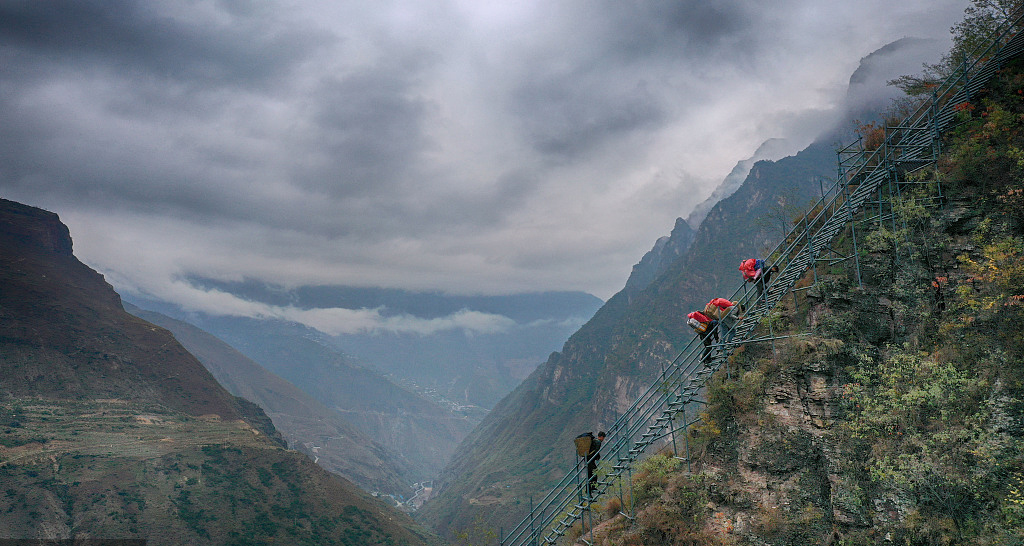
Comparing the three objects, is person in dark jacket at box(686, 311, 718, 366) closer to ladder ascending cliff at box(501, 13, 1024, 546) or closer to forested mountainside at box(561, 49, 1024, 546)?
ladder ascending cliff at box(501, 13, 1024, 546)

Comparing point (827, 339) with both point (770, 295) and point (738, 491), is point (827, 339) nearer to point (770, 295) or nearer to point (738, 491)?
point (770, 295)

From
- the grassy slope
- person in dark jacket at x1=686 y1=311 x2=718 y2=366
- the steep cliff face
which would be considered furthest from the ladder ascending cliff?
the steep cliff face

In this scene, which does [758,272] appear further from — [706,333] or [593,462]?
[593,462]

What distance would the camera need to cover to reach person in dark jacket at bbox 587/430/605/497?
16.8 metres

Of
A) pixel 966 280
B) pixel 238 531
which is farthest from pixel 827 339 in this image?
pixel 238 531

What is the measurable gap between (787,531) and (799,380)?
4096mm

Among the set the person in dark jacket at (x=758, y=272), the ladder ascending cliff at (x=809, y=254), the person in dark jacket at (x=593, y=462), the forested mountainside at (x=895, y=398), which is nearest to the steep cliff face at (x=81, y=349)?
the person in dark jacket at (x=593, y=462)

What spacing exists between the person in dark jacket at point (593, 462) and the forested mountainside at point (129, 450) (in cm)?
9848

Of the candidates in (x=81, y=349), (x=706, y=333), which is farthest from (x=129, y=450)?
(x=706, y=333)

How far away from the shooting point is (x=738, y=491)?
537 inches

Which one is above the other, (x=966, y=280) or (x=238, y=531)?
(x=966, y=280)

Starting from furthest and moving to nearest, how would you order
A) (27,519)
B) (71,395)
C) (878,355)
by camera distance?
(71,395)
(27,519)
(878,355)

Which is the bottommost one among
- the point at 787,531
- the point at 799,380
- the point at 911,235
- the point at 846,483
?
the point at 787,531

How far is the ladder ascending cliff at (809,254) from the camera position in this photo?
15.3 m
